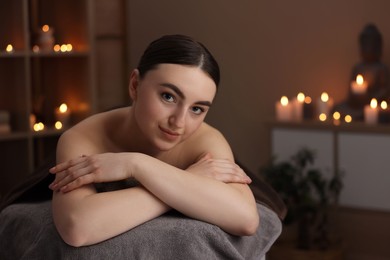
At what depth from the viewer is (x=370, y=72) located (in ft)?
12.2

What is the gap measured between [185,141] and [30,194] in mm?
383

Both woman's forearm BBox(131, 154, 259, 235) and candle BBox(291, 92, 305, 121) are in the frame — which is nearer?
woman's forearm BBox(131, 154, 259, 235)

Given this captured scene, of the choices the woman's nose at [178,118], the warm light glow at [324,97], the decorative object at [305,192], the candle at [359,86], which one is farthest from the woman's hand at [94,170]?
the warm light glow at [324,97]

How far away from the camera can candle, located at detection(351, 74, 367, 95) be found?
3.72m

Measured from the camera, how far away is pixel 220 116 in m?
4.53

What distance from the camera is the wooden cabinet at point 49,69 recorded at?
4164mm

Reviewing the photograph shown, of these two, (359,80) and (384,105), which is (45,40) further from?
(384,105)

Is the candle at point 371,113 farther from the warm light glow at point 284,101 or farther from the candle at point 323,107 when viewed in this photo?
the warm light glow at point 284,101

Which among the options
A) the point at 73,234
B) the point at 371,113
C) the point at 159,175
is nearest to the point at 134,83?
the point at 159,175

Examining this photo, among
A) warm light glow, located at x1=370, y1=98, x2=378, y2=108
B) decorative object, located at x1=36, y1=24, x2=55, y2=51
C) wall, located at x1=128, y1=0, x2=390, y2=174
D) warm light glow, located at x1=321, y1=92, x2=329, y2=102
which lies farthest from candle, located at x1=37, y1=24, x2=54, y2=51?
warm light glow, located at x1=370, y1=98, x2=378, y2=108

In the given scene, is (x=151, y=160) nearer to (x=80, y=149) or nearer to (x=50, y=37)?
(x=80, y=149)

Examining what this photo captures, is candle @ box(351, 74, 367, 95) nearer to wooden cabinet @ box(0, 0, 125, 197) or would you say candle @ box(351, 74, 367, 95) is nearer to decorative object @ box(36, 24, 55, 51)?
wooden cabinet @ box(0, 0, 125, 197)

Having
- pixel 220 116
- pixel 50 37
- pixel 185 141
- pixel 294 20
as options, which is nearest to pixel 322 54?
pixel 294 20

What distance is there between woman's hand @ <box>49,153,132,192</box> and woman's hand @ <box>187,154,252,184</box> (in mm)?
155
